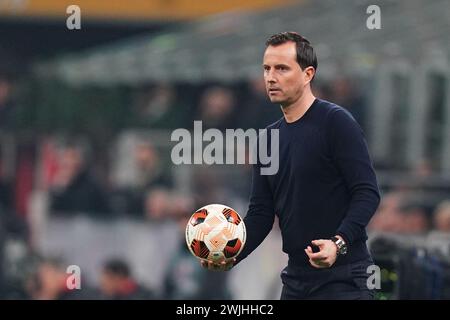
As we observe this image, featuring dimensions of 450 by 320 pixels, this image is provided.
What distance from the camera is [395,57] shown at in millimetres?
18375

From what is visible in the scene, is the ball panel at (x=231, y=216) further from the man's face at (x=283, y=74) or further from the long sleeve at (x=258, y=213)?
the man's face at (x=283, y=74)

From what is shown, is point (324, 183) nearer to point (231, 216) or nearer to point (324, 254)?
point (324, 254)

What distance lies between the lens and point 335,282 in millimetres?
7656

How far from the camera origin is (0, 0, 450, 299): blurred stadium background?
14.5m

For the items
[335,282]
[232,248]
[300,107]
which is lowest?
[335,282]

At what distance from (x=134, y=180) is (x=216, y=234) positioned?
33.3 feet

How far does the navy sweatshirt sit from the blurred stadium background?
8.77 ft

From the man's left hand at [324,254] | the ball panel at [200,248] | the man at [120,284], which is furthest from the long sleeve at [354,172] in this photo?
the man at [120,284]

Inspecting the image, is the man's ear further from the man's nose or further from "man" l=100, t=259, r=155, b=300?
"man" l=100, t=259, r=155, b=300

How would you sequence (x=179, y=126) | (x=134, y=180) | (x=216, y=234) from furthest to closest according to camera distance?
(x=179, y=126) → (x=134, y=180) → (x=216, y=234)

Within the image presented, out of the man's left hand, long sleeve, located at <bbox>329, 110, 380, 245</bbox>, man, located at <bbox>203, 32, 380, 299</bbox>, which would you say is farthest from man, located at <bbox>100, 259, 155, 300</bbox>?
the man's left hand

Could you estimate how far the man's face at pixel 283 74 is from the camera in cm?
770

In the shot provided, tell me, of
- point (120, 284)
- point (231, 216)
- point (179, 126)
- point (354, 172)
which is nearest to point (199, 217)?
point (231, 216)
